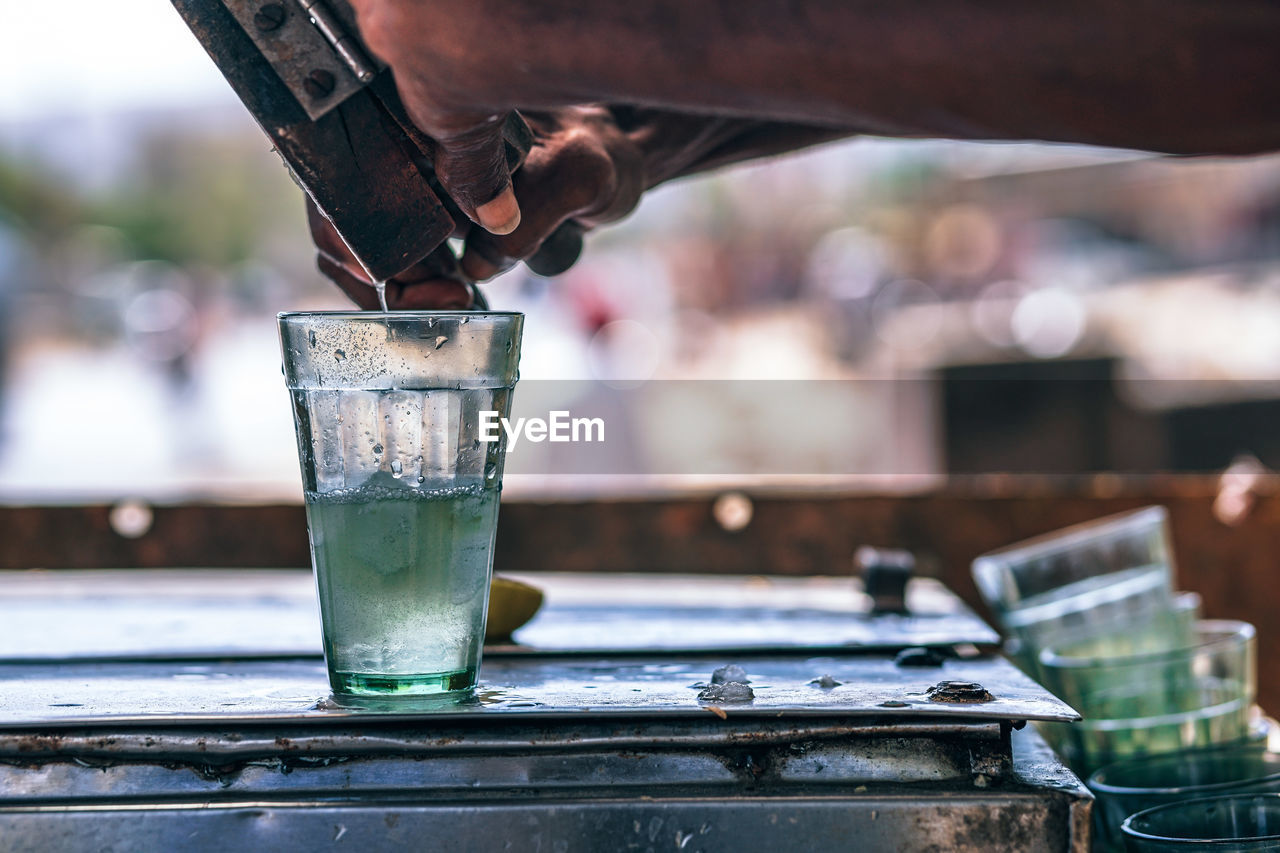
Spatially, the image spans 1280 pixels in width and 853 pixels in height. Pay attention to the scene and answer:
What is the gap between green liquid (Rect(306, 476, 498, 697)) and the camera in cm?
102

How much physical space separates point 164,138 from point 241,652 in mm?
29319

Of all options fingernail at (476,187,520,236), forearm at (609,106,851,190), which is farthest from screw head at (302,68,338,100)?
forearm at (609,106,851,190)

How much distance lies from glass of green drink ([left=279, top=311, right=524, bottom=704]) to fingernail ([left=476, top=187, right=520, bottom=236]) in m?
0.08

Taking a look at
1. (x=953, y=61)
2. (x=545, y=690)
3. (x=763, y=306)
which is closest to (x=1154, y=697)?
(x=545, y=690)

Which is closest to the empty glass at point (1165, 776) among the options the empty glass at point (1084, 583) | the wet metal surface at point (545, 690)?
the wet metal surface at point (545, 690)

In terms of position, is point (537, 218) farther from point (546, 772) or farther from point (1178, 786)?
point (1178, 786)

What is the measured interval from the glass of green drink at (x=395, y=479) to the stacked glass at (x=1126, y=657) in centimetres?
58

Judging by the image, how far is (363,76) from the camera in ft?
3.18

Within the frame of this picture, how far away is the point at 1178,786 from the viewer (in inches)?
46.8

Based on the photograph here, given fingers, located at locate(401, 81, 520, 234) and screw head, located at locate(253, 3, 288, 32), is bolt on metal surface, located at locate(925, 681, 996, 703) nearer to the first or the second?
A: fingers, located at locate(401, 81, 520, 234)

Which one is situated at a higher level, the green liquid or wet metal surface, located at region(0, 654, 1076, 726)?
the green liquid

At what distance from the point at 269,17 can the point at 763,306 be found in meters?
16.0

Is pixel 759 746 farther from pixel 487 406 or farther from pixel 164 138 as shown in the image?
pixel 164 138

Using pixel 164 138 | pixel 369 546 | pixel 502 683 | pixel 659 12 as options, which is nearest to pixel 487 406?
pixel 369 546
